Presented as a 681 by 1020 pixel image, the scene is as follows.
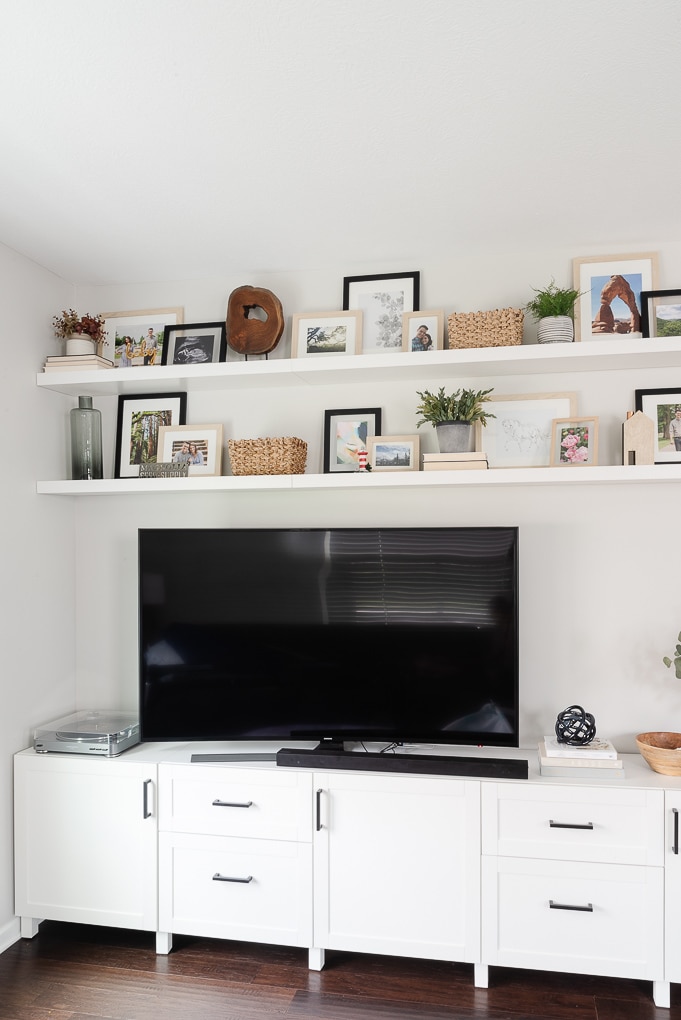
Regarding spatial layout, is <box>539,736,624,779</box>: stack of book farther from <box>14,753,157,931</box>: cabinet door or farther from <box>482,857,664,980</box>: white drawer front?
<box>14,753,157,931</box>: cabinet door

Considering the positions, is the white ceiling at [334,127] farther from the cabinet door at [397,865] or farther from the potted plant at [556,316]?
the cabinet door at [397,865]

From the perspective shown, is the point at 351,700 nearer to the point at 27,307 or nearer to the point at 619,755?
the point at 619,755

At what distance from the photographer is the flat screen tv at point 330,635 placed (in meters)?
2.85

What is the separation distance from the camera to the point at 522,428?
304cm

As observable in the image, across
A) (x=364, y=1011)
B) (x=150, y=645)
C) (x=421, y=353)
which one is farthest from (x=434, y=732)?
(x=421, y=353)

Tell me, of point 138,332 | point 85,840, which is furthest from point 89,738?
point 138,332

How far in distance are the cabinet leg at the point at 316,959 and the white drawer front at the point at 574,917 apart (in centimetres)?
57

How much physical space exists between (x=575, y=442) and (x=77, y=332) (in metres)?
2.07

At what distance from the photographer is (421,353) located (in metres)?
2.87

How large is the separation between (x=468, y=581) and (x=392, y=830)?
91 cm

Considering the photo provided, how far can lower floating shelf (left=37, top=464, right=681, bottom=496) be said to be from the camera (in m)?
2.74

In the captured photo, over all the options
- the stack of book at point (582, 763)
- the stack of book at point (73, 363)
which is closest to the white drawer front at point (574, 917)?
the stack of book at point (582, 763)

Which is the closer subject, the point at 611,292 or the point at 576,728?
the point at 576,728

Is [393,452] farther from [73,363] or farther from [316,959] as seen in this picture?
[316,959]
